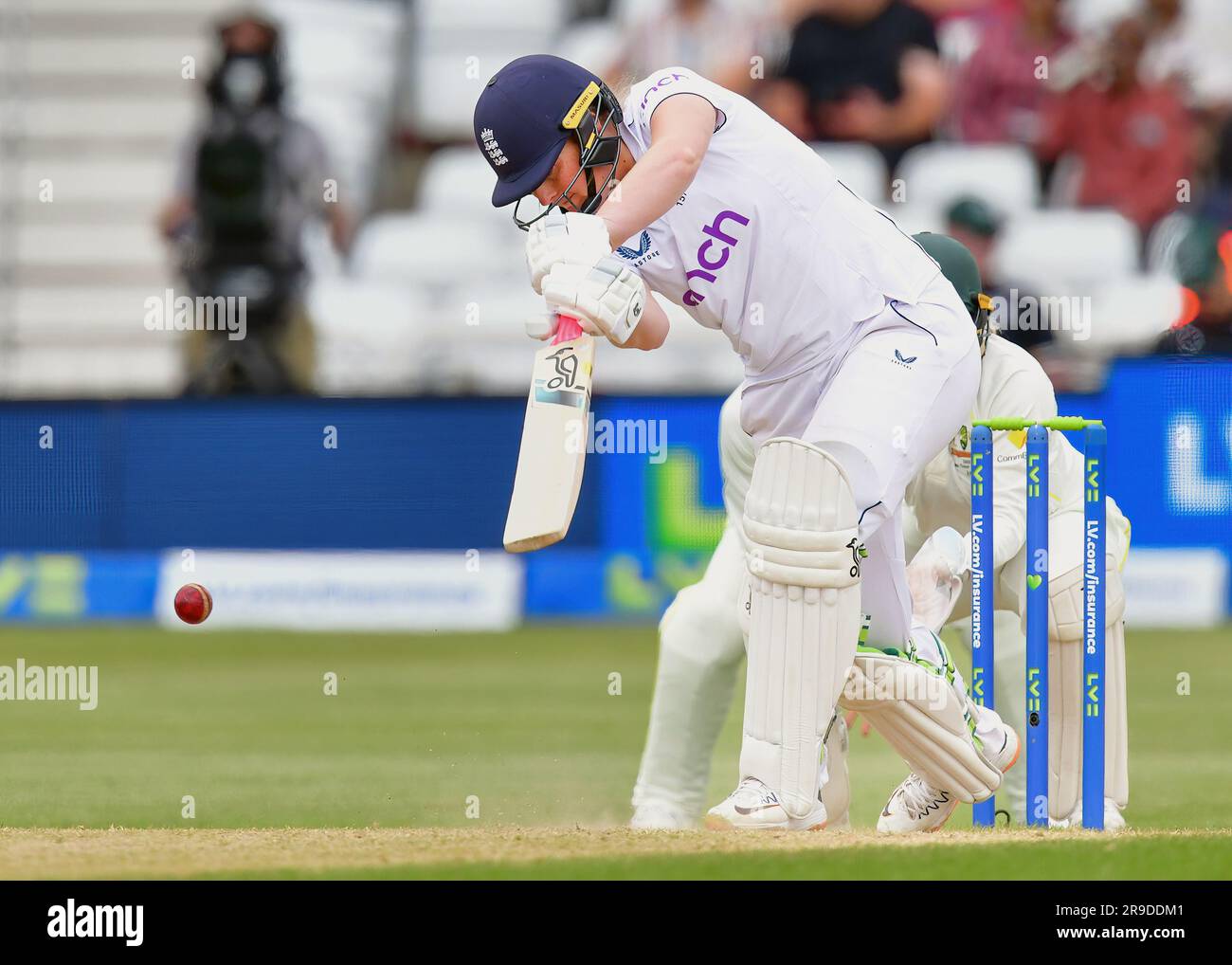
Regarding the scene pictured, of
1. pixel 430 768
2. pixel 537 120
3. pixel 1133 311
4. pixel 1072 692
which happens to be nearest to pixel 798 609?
pixel 537 120

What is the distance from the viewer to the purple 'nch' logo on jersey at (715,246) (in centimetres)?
416

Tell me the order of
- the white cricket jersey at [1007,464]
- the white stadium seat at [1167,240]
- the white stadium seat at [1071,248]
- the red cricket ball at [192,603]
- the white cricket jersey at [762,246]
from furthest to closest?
the white stadium seat at [1071,248] → the white stadium seat at [1167,240] → the white cricket jersey at [1007,464] → the red cricket ball at [192,603] → the white cricket jersey at [762,246]

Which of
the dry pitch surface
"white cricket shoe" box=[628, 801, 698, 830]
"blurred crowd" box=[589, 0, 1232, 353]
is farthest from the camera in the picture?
"blurred crowd" box=[589, 0, 1232, 353]

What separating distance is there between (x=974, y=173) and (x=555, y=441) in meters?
8.72

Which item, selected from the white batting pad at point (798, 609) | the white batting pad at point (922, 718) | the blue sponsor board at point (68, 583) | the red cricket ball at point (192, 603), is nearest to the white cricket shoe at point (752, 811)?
the white batting pad at point (798, 609)

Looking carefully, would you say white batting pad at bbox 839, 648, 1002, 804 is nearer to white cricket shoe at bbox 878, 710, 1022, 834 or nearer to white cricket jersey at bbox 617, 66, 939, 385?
white cricket shoe at bbox 878, 710, 1022, 834

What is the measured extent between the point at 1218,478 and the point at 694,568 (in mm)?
2436

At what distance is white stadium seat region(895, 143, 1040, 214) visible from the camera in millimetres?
12117

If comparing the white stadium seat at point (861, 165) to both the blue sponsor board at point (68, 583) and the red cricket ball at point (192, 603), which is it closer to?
the blue sponsor board at point (68, 583)

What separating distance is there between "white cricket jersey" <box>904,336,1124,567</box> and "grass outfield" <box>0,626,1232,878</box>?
32.4 inches

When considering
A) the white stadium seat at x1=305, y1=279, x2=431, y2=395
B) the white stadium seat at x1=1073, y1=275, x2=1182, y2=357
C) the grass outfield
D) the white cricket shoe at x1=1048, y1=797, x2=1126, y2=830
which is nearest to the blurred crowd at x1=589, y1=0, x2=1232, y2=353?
the white stadium seat at x1=1073, y1=275, x2=1182, y2=357

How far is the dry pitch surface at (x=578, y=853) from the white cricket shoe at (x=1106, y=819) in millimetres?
329

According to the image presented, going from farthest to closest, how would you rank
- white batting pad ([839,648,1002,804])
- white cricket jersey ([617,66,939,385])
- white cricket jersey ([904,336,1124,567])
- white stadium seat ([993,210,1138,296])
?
white stadium seat ([993,210,1138,296]) → white cricket jersey ([904,336,1124,567]) → white batting pad ([839,648,1002,804]) → white cricket jersey ([617,66,939,385])

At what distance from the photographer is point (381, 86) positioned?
14055 millimetres
